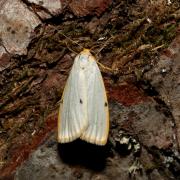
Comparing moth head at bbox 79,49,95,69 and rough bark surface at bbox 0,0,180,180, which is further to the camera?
moth head at bbox 79,49,95,69

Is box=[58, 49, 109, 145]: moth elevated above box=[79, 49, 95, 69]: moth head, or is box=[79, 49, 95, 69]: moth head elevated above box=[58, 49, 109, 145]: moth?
box=[79, 49, 95, 69]: moth head

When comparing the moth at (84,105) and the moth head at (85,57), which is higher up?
the moth head at (85,57)

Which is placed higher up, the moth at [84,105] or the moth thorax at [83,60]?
the moth thorax at [83,60]

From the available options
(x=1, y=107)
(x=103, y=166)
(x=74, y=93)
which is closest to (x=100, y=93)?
(x=74, y=93)

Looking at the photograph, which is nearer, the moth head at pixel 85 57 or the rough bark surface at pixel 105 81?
the rough bark surface at pixel 105 81

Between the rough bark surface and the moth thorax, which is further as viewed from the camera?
the moth thorax

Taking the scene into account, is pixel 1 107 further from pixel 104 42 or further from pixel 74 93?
pixel 104 42
